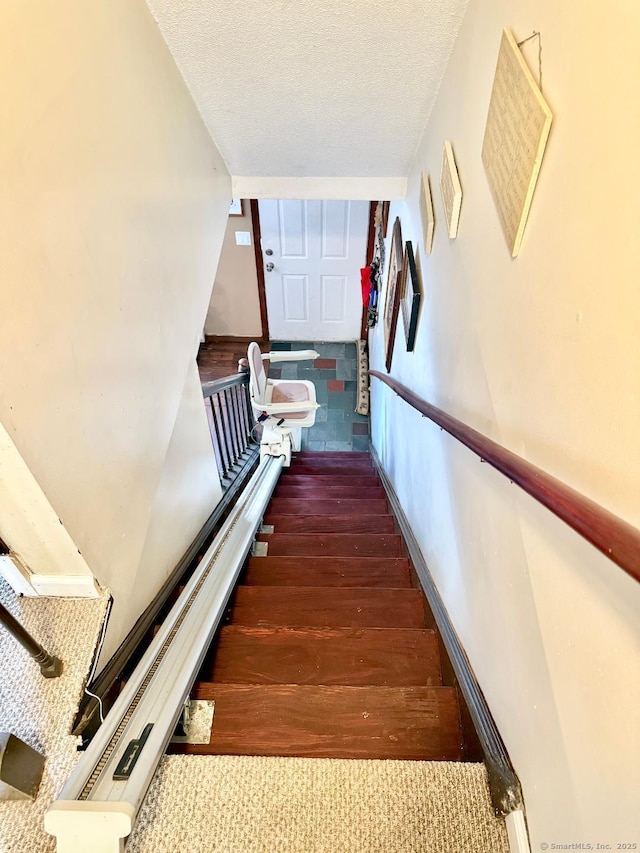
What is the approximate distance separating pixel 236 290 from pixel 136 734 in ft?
15.0

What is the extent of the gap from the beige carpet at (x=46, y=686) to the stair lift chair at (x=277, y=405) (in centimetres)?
237

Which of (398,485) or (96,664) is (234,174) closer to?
(398,485)

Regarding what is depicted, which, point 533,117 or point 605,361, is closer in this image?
point 605,361

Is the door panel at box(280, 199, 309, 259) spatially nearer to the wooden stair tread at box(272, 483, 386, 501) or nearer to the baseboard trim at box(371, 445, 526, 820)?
the wooden stair tread at box(272, 483, 386, 501)

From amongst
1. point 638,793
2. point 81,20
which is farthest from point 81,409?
point 638,793

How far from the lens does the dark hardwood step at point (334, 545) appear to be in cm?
214

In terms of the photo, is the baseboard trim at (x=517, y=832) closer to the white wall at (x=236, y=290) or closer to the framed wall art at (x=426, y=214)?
the framed wall art at (x=426, y=214)

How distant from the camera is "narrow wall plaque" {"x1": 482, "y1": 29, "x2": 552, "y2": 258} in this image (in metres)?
0.78

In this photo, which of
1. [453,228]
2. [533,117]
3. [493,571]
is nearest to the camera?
[533,117]

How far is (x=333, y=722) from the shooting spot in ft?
3.73

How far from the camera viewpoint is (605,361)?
1.97ft

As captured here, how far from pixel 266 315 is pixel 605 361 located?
187 inches

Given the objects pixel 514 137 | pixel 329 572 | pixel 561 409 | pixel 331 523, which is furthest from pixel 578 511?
pixel 331 523

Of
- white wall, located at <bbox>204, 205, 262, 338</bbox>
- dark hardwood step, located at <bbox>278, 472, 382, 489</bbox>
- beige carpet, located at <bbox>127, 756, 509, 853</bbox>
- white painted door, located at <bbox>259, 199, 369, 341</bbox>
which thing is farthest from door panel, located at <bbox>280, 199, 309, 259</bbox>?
beige carpet, located at <bbox>127, 756, 509, 853</bbox>
